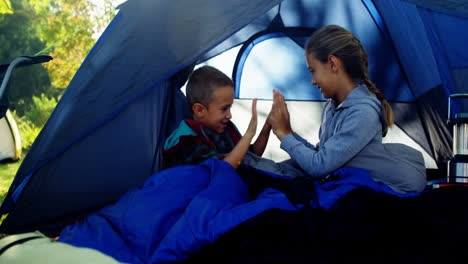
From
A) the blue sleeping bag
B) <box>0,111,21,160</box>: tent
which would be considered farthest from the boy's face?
<box>0,111,21,160</box>: tent

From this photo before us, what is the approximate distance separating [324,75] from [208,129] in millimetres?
613

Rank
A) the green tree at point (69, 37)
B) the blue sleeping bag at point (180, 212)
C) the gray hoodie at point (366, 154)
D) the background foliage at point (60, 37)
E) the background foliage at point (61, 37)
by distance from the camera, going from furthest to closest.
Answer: the green tree at point (69, 37), the background foliage at point (61, 37), the background foliage at point (60, 37), the gray hoodie at point (366, 154), the blue sleeping bag at point (180, 212)

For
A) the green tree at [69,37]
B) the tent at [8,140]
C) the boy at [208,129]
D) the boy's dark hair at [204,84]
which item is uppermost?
the green tree at [69,37]

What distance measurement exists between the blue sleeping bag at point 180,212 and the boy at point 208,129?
0.19 meters

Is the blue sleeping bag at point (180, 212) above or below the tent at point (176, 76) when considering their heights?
below

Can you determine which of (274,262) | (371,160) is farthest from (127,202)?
(371,160)

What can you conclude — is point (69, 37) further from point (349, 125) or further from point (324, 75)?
point (349, 125)

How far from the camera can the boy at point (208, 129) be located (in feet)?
5.21

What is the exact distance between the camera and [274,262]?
83 centimetres

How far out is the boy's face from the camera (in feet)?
5.68

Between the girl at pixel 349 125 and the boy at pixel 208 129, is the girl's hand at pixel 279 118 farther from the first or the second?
the boy at pixel 208 129

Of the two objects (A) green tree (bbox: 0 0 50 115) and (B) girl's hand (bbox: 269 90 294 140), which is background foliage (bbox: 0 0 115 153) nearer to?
(A) green tree (bbox: 0 0 50 115)

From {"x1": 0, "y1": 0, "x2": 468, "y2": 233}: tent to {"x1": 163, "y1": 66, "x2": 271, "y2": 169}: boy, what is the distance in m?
0.16

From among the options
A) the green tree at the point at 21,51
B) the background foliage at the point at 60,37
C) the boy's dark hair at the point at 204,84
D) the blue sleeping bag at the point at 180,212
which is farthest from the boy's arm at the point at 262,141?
the green tree at the point at 21,51
